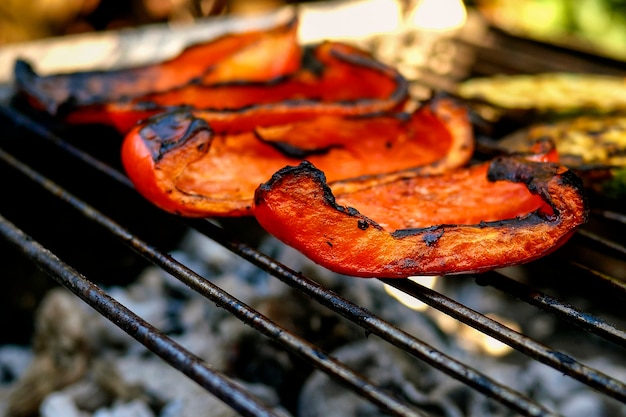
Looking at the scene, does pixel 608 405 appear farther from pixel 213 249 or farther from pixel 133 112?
pixel 133 112

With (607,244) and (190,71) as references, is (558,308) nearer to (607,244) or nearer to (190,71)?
(607,244)

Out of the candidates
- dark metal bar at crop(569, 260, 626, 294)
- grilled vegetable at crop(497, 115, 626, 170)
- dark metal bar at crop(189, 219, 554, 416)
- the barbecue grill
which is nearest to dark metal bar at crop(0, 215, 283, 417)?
the barbecue grill

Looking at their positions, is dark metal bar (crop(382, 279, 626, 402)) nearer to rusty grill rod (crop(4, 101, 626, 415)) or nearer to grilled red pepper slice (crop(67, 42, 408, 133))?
rusty grill rod (crop(4, 101, 626, 415))

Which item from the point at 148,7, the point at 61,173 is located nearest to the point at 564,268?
the point at 61,173

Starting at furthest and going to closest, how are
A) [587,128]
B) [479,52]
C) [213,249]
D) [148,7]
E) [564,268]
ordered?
[148,7], [479,52], [213,249], [587,128], [564,268]

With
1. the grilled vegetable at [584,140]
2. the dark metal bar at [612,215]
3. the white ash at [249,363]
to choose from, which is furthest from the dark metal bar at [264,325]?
the grilled vegetable at [584,140]

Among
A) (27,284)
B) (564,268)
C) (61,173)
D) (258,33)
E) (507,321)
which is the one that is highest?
(258,33)
